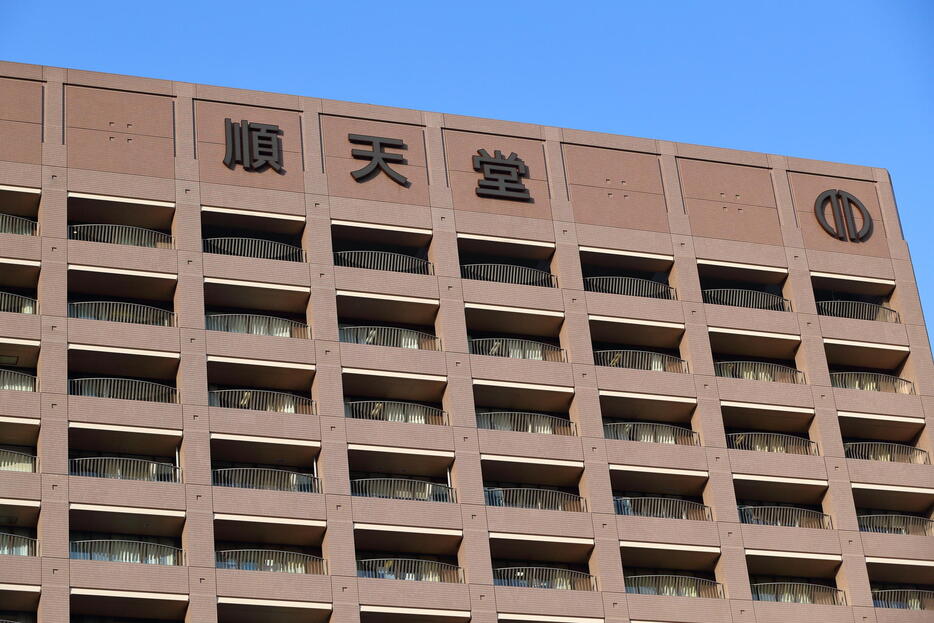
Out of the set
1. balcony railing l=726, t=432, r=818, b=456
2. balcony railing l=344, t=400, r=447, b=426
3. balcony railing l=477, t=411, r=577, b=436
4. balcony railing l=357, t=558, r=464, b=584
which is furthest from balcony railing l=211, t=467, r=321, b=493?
balcony railing l=726, t=432, r=818, b=456

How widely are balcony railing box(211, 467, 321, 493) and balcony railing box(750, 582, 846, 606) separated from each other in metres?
22.8

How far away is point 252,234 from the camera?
92500 millimetres

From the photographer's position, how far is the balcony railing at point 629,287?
9531 cm

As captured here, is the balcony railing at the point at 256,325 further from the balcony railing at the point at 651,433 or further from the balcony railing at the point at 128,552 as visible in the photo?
the balcony railing at the point at 651,433

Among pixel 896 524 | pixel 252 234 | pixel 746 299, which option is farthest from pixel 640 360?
pixel 252 234

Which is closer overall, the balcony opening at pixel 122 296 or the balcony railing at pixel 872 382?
the balcony opening at pixel 122 296

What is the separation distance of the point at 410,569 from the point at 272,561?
6.48 metres

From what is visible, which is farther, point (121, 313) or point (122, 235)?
point (122, 235)

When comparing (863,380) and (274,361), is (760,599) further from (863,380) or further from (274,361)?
(274,361)

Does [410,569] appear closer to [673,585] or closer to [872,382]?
[673,585]

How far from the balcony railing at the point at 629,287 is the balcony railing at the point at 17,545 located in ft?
105

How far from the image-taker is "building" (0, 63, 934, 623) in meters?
81.9

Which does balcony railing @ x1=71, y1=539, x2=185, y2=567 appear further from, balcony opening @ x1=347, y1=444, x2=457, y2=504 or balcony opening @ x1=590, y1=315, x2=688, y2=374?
balcony opening @ x1=590, y1=315, x2=688, y2=374

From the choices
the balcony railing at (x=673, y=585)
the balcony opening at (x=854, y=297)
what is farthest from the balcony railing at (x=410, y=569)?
the balcony opening at (x=854, y=297)
